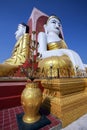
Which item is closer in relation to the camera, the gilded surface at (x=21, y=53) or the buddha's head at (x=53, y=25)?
the gilded surface at (x=21, y=53)

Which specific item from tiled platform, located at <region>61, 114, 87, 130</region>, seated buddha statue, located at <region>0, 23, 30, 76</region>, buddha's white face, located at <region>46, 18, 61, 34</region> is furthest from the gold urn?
buddha's white face, located at <region>46, 18, 61, 34</region>

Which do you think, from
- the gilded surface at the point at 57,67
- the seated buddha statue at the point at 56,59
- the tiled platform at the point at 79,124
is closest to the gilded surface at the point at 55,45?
the seated buddha statue at the point at 56,59

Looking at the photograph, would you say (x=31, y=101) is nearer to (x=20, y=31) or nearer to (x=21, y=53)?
(x=21, y=53)

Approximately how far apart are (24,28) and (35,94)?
A: 637cm

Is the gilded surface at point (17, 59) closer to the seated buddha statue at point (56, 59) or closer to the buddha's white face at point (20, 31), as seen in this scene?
the seated buddha statue at point (56, 59)

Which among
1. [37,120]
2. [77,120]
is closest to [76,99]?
[77,120]

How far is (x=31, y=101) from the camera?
4.95ft

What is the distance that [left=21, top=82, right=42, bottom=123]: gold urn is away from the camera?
1.52 metres

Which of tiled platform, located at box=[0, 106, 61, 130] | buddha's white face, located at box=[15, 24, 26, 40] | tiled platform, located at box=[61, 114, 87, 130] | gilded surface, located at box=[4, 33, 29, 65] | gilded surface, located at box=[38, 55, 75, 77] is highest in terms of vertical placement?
buddha's white face, located at box=[15, 24, 26, 40]

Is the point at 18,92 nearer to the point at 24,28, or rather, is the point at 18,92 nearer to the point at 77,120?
the point at 77,120

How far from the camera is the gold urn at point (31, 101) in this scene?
59.8 inches

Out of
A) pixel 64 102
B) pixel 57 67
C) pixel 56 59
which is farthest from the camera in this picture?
pixel 56 59

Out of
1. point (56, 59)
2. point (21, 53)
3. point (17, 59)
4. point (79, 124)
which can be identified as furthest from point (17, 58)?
point (79, 124)

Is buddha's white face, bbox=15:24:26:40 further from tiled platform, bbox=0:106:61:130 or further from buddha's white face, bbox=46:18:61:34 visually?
tiled platform, bbox=0:106:61:130
